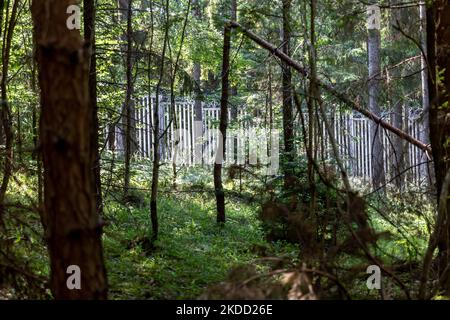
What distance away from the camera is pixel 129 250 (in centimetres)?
854

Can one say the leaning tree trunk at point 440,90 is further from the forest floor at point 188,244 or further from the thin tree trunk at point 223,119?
the thin tree trunk at point 223,119

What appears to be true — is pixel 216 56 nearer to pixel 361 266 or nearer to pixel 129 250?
pixel 129 250

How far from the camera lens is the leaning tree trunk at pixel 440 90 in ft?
20.0

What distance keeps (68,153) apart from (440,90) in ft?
14.8

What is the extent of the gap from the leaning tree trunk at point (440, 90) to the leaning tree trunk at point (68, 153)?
375cm

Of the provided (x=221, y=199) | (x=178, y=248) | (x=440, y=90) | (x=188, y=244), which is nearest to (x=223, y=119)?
(x=221, y=199)

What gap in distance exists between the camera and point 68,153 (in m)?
3.61

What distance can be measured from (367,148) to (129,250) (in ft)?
46.3

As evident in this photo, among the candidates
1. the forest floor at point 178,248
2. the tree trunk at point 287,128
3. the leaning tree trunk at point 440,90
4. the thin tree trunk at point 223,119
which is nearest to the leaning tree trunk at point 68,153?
the forest floor at point 178,248
